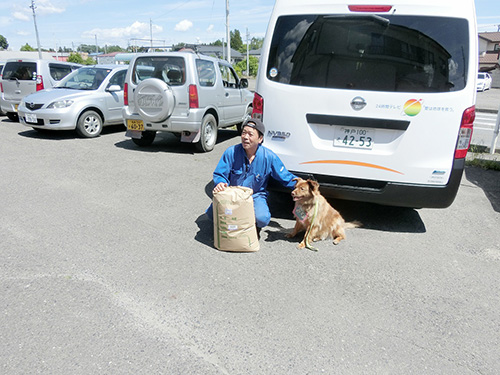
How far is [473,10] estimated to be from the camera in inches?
135

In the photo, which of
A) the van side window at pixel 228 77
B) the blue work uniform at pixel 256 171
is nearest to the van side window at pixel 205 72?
the van side window at pixel 228 77

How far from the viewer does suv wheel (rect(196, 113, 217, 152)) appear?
7715 mm

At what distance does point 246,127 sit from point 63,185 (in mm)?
3322

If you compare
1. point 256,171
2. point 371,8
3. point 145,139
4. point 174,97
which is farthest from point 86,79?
point 371,8

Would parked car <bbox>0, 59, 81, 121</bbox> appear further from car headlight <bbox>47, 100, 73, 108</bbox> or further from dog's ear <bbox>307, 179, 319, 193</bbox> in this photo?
dog's ear <bbox>307, 179, 319, 193</bbox>

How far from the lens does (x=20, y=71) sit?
10.6 metres

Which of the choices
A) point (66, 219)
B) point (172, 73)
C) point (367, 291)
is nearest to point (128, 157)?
point (172, 73)

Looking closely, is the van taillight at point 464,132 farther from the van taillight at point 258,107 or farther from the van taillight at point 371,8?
the van taillight at point 258,107

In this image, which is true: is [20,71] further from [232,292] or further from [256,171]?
[232,292]

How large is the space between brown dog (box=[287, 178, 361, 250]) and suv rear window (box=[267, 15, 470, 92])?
3.57 ft

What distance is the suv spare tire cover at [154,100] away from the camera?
276 inches

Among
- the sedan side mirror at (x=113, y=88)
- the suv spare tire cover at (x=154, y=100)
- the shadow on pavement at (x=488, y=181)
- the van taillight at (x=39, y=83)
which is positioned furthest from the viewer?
the van taillight at (x=39, y=83)

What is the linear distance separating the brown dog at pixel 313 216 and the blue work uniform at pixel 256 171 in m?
0.20

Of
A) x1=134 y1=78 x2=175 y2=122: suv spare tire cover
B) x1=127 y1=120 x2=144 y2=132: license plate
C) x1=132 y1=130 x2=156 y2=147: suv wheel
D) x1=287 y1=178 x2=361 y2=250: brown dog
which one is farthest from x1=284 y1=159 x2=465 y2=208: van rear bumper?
x1=132 y1=130 x2=156 y2=147: suv wheel
